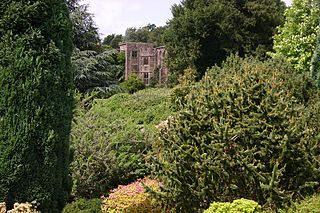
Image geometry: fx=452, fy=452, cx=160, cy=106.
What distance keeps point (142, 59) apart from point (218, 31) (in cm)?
1491

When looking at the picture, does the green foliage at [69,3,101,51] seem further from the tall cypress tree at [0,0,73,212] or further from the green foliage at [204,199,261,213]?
the green foliage at [204,199,261,213]

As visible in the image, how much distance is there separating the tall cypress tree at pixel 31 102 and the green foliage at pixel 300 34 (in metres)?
15.3

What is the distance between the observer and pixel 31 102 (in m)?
4.73

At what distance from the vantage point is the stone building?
4288 cm

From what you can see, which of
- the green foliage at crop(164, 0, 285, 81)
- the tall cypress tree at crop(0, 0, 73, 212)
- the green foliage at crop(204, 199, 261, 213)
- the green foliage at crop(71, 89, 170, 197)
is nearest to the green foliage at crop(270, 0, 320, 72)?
the green foliage at crop(164, 0, 285, 81)

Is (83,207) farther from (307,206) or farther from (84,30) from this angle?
(84,30)

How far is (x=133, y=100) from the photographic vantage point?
16.7 m

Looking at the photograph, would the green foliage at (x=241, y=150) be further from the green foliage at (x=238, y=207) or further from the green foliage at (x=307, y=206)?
the green foliage at (x=238, y=207)

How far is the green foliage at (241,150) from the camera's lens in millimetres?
5414

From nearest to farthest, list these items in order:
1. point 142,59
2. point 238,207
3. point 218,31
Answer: point 238,207 < point 218,31 < point 142,59

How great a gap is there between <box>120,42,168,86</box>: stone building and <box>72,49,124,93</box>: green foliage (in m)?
17.0

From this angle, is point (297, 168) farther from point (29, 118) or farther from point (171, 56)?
point (171, 56)

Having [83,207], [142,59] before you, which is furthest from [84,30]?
[83,207]

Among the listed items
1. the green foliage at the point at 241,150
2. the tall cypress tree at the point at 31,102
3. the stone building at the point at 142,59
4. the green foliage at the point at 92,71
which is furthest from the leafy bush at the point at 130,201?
the stone building at the point at 142,59
